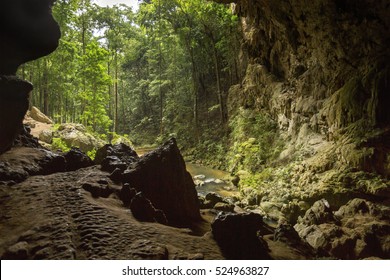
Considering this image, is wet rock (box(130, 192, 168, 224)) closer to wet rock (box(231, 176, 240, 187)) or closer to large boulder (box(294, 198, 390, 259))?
large boulder (box(294, 198, 390, 259))

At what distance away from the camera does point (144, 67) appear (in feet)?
89.5

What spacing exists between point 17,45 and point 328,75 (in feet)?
32.8

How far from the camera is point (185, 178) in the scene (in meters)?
7.17

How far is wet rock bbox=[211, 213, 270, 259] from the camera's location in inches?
182

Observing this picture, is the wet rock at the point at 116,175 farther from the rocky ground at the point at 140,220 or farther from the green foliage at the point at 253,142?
the green foliage at the point at 253,142

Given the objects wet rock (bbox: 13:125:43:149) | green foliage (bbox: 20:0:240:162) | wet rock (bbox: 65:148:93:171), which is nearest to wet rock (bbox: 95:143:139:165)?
wet rock (bbox: 65:148:93:171)

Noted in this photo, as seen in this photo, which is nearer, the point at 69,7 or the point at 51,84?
the point at 69,7

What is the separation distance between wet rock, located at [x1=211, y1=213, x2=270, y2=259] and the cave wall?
495cm

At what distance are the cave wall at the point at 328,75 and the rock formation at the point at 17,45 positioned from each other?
6844 millimetres

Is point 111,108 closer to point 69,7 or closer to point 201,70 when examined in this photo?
point 201,70

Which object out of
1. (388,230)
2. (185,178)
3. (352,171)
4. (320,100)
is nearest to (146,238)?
(185,178)

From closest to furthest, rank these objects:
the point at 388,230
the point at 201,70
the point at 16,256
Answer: the point at 16,256 < the point at 388,230 < the point at 201,70

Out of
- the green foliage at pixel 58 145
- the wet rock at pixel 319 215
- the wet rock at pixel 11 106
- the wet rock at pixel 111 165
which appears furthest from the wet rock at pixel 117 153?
the wet rock at pixel 319 215

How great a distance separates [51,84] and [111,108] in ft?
25.4
